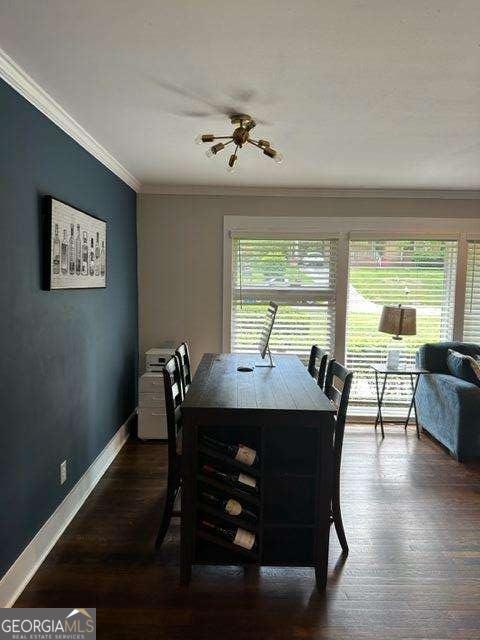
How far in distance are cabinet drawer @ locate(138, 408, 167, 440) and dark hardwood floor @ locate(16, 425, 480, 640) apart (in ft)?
2.72

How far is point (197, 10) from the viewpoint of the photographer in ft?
4.77

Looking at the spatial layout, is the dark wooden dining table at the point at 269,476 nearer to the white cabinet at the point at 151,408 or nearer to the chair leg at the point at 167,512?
the chair leg at the point at 167,512

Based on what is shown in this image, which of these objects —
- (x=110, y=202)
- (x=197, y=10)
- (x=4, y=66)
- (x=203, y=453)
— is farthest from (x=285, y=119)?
(x=203, y=453)

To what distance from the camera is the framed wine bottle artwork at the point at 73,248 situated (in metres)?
2.22

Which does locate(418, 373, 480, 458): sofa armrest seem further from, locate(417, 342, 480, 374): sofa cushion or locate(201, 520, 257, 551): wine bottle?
locate(201, 520, 257, 551): wine bottle

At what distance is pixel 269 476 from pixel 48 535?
4.26 feet

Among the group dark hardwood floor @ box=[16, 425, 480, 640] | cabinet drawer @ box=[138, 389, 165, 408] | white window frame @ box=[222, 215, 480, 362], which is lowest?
dark hardwood floor @ box=[16, 425, 480, 640]

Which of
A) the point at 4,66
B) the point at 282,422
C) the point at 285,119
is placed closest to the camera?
the point at 4,66

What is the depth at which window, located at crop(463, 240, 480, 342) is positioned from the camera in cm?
427

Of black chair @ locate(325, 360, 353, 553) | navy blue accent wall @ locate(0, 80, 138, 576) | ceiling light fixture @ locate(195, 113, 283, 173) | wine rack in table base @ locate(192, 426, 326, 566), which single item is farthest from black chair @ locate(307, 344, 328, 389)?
navy blue accent wall @ locate(0, 80, 138, 576)

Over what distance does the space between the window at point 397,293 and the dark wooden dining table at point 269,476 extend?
2.39m

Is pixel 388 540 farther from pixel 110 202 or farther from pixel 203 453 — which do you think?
pixel 110 202

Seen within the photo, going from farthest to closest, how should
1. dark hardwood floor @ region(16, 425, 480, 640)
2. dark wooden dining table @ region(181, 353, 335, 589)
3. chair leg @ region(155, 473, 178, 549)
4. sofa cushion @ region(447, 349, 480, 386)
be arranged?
sofa cushion @ region(447, 349, 480, 386)
chair leg @ region(155, 473, 178, 549)
dark wooden dining table @ region(181, 353, 335, 589)
dark hardwood floor @ region(16, 425, 480, 640)

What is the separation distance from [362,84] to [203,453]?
6.28 feet
